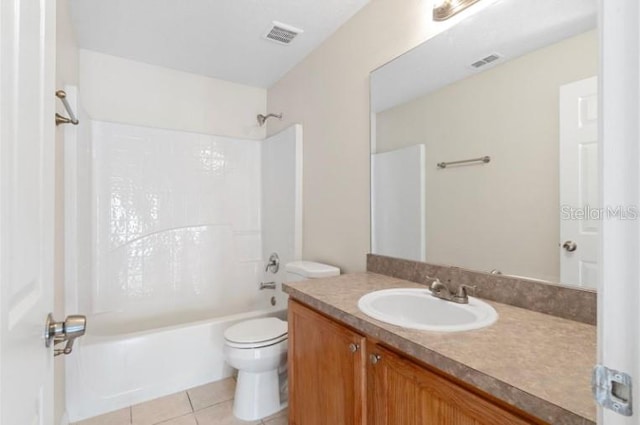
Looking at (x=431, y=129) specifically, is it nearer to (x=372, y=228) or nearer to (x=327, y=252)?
(x=372, y=228)

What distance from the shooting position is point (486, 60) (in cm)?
128

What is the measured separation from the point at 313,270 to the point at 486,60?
141cm

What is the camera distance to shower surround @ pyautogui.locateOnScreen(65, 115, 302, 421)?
185cm

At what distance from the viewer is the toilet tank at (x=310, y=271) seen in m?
1.91

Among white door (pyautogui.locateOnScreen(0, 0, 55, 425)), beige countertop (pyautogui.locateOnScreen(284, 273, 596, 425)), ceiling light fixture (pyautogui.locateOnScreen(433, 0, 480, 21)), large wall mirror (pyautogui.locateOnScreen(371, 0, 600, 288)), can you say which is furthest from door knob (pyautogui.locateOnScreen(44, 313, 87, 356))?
ceiling light fixture (pyautogui.locateOnScreen(433, 0, 480, 21))

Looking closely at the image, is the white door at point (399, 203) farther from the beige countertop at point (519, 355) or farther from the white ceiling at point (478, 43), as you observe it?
the beige countertop at point (519, 355)

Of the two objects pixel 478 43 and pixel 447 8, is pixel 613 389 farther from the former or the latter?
pixel 447 8

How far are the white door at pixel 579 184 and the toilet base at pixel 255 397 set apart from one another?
1.58 meters

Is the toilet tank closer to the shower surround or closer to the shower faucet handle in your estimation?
the shower surround

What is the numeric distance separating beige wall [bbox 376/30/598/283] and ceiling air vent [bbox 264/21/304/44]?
41.7 inches

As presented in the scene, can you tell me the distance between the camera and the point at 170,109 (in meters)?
2.66

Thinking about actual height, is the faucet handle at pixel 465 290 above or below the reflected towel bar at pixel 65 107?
below

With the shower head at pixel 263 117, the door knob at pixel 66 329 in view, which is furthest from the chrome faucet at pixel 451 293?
the shower head at pixel 263 117

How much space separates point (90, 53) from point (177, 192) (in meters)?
1.21
